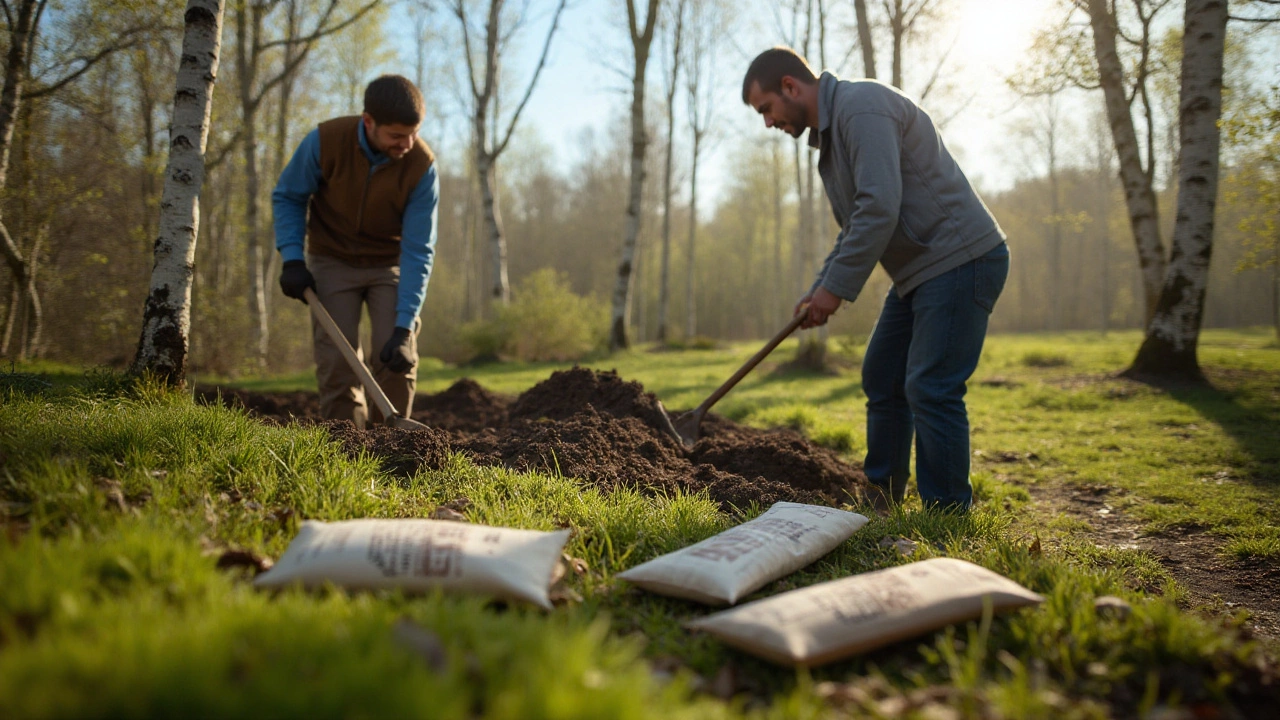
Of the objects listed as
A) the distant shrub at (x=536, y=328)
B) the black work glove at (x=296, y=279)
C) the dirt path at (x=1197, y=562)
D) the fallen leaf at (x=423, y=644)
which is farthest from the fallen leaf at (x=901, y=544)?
the distant shrub at (x=536, y=328)

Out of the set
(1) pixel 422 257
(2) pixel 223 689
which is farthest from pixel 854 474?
(2) pixel 223 689

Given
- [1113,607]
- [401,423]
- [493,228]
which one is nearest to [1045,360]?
[1113,607]

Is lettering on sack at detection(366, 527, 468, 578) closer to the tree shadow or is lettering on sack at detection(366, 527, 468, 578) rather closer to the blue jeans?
the blue jeans

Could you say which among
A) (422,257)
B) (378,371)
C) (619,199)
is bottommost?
(378,371)

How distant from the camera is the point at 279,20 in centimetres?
1619

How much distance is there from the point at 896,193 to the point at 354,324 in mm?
3593

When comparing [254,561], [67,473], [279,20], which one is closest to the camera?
[254,561]

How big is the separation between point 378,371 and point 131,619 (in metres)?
3.32

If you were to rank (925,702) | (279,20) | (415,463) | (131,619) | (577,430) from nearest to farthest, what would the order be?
(131,619), (925,702), (415,463), (577,430), (279,20)

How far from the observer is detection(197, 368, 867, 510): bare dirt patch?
11.3 feet

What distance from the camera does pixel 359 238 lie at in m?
4.68

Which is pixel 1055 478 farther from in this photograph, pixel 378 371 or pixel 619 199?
A: pixel 619 199

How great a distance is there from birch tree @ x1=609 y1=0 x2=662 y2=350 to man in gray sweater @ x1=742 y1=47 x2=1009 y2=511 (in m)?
11.2

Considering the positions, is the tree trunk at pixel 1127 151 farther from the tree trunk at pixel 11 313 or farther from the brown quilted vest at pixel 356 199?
the tree trunk at pixel 11 313
